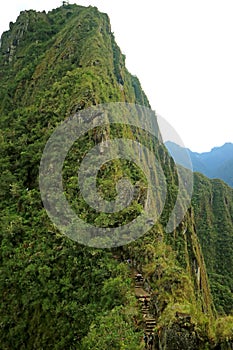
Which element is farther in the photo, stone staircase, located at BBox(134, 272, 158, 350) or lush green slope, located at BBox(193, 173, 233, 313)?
lush green slope, located at BBox(193, 173, 233, 313)

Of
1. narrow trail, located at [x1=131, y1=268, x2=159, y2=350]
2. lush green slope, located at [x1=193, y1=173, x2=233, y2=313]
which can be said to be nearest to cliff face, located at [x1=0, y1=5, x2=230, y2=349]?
narrow trail, located at [x1=131, y1=268, x2=159, y2=350]

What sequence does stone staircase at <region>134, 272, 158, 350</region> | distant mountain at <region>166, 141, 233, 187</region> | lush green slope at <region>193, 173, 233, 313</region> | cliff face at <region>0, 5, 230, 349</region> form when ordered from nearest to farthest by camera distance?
cliff face at <region>0, 5, 230, 349</region>
stone staircase at <region>134, 272, 158, 350</region>
lush green slope at <region>193, 173, 233, 313</region>
distant mountain at <region>166, 141, 233, 187</region>

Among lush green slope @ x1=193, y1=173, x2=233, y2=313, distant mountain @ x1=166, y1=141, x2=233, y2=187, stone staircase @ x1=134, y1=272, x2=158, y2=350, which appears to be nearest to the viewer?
stone staircase @ x1=134, y1=272, x2=158, y2=350

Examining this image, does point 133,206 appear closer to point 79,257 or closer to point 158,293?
point 79,257

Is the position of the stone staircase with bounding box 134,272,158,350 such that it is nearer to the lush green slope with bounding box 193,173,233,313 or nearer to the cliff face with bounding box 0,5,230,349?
the cliff face with bounding box 0,5,230,349

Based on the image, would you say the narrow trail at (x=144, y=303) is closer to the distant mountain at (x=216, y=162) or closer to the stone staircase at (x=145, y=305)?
the stone staircase at (x=145, y=305)

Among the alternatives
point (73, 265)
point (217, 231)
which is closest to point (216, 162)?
point (217, 231)

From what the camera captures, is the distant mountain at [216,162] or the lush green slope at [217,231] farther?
the distant mountain at [216,162]

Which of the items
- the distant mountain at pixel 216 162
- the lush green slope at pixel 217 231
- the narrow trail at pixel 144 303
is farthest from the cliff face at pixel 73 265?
the distant mountain at pixel 216 162
